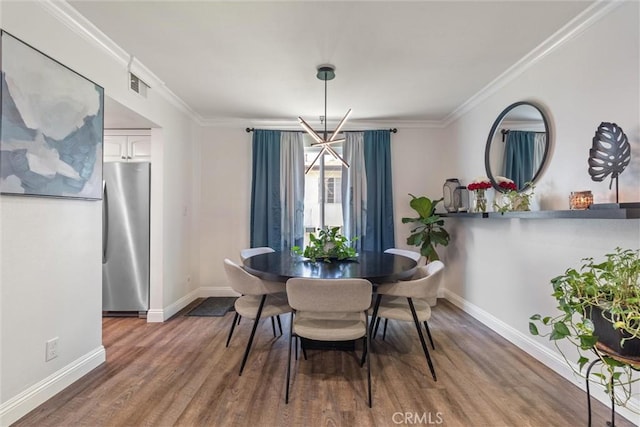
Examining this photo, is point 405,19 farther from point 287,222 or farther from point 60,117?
point 287,222

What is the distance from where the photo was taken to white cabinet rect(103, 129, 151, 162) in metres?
3.49

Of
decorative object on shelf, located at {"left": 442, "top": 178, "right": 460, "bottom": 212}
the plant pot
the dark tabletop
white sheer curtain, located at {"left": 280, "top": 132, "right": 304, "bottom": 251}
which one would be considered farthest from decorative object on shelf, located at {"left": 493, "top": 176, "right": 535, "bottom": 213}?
white sheer curtain, located at {"left": 280, "top": 132, "right": 304, "bottom": 251}

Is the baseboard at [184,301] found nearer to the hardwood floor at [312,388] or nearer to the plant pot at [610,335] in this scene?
the hardwood floor at [312,388]

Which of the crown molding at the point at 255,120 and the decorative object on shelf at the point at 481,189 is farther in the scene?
the decorative object on shelf at the point at 481,189

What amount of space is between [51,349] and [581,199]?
368 centimetres

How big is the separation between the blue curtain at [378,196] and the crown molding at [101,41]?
8.95 feet

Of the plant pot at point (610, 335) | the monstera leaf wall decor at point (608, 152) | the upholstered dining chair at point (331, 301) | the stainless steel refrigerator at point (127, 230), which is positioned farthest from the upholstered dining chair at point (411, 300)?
the stainless steel refrigerator at point (127, 230)

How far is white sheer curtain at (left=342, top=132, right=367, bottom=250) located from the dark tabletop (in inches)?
55.0

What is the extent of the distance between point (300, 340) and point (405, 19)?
271 centimetres

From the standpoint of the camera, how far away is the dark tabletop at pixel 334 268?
A: 6.98 ft

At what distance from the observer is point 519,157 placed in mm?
2773

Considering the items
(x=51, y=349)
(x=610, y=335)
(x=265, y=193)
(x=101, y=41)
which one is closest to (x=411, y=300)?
(x=610, y=335)

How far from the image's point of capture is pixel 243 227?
4387mm

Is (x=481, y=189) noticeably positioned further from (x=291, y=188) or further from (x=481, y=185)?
(x=291, y=188)
